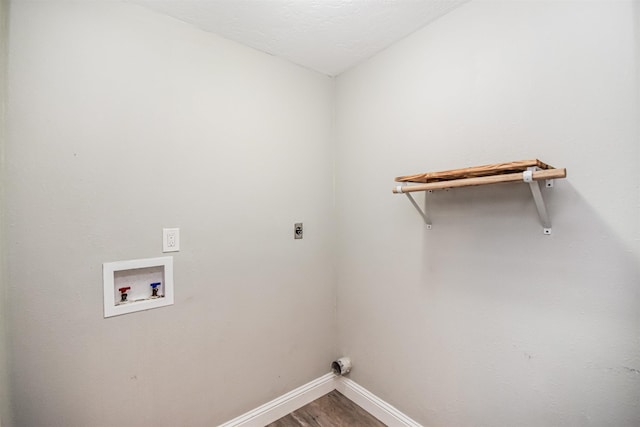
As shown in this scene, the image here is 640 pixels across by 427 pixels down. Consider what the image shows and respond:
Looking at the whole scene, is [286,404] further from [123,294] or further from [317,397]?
[123,294]

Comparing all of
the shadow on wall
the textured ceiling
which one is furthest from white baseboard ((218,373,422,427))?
the textured ceiling

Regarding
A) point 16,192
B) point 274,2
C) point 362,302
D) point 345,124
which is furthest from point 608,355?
point 16,192

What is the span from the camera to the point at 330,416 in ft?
6.07

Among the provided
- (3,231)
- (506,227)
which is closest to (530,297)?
(506,227)

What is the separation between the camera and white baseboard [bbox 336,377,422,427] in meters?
1.69

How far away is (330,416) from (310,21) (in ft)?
7.67

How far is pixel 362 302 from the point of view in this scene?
1.94 meters

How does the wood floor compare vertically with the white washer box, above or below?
below

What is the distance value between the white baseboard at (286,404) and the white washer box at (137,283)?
849mm

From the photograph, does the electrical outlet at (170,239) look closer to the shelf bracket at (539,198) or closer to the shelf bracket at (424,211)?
the shelf bracket at (424,211)

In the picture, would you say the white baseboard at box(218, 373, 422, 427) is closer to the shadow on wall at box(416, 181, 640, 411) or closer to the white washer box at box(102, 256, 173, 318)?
the shadow on wall at box(416, 181, 640, 411)

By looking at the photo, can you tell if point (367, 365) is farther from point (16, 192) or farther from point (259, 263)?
point (16, 192)

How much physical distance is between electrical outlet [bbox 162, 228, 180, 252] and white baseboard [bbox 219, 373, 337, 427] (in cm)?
105

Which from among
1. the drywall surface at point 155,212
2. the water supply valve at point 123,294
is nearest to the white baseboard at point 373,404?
the drywall surface at point 155,212
